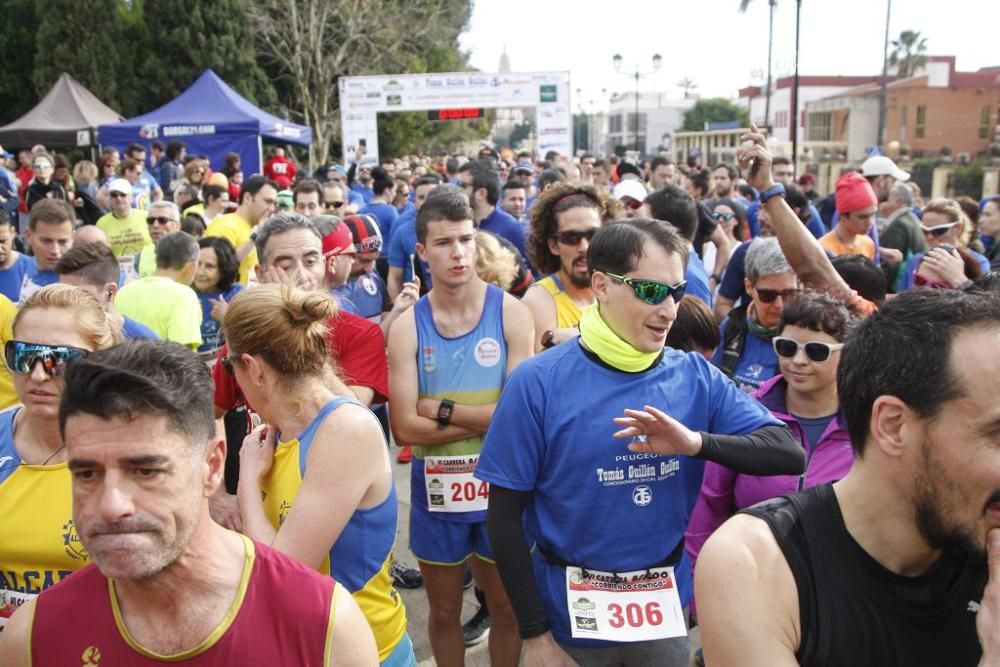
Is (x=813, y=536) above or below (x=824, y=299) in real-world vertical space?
below

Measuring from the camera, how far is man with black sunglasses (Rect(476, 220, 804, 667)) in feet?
8.34

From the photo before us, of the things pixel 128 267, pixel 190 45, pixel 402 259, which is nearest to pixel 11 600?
pixel 402 259

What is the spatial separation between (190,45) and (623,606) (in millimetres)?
33392

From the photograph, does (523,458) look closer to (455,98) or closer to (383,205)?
(383,205)

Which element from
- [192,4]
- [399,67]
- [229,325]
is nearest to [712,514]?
[229,325]

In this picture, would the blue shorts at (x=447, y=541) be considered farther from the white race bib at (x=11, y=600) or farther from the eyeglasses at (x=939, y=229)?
the eyeglasses at (x=939, y=229)

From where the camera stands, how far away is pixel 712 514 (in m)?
2.95

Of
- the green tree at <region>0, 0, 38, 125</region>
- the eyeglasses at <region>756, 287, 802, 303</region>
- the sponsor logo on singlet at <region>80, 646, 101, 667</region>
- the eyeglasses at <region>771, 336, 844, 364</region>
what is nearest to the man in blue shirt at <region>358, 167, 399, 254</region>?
the eyeglasses at <region>756, 287, 802, 303</region>

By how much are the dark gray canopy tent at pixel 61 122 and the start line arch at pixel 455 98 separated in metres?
6.39

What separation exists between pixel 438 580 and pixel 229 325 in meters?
1.66

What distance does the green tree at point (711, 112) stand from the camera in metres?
97.4

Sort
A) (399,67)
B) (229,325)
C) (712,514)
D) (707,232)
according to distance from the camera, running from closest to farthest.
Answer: (229,325) < (712,514) < (707,232) < (399,67)

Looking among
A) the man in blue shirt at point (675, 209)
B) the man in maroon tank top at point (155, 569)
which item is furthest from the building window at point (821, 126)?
the man in maroon tank top at point (155, 569)

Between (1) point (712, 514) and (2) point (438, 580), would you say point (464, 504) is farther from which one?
(1) point (712, 514)
